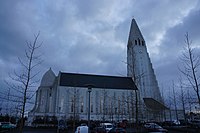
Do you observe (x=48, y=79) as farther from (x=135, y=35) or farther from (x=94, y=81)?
(x=135, y=35)

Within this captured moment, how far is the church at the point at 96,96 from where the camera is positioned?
225 feet

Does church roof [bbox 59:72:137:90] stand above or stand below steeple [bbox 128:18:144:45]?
below

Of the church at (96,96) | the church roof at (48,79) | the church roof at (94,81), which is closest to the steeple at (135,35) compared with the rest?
the church at (96,96)

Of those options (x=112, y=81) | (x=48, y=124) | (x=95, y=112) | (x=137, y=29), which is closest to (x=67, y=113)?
(x=95, y=112)

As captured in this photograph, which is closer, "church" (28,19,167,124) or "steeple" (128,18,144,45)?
"church" (28,19,167,124)

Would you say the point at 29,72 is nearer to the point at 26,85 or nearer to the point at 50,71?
the point at 26,85

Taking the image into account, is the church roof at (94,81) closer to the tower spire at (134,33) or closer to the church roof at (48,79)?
the church roof at (48,79)

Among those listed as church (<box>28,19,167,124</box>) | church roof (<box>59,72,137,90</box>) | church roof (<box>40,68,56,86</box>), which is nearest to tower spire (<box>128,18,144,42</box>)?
church (<box>28,19,167,124</box>)

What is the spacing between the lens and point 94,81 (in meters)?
86.1

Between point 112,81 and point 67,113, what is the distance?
96.6 feet

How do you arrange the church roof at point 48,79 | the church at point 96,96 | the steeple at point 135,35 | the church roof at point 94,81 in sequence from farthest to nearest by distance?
1. the steeple at point 135,35
2. the church roof at point 48,79
3. the church roof at point 94,81
4. the church at point 96,96

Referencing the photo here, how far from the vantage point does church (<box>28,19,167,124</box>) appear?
6862 centimetres

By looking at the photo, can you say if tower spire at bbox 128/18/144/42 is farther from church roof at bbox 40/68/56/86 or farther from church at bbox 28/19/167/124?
church roof at bbox 40/68/56/86

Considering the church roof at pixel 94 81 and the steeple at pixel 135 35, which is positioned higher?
the steeple at pixel 135 35
